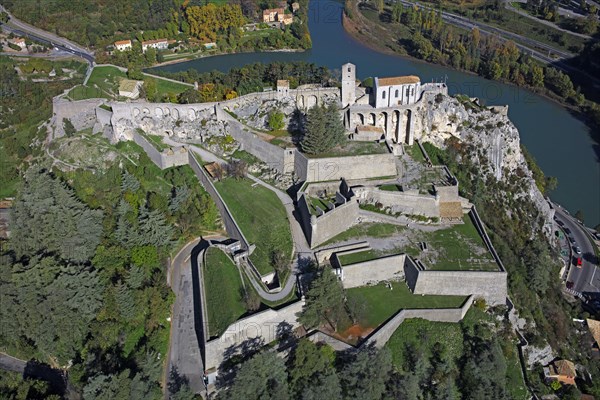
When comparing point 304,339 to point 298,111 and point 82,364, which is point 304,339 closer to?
point 82,364

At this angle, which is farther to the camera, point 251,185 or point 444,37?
point 444,37

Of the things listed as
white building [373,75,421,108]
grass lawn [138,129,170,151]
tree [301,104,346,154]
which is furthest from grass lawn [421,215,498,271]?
grass lawn [138,129,170,151]

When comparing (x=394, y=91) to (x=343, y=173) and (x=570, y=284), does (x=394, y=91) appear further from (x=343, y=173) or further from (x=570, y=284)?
(x=570, y=284)

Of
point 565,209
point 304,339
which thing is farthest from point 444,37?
point 304,339

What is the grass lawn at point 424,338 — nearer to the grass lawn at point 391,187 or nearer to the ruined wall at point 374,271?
the ruined wall at point 374,271

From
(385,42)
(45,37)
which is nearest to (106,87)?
(45,37)

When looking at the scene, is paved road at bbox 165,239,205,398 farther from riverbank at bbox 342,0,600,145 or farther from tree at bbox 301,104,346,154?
riverbank at bbox 342,0,600,145
